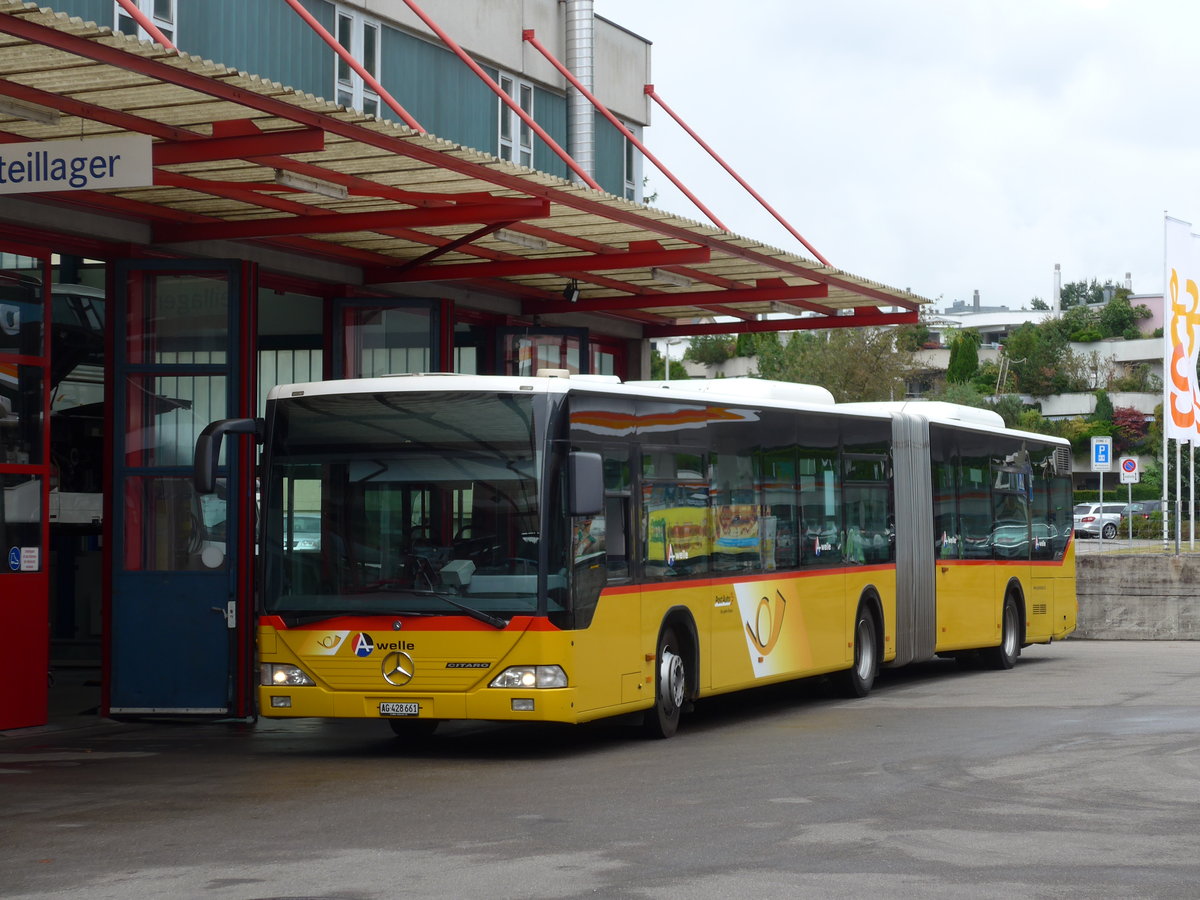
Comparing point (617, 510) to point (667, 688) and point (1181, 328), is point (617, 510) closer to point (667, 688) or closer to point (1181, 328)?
point (667, 688)

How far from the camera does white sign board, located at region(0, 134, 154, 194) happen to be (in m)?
11.7

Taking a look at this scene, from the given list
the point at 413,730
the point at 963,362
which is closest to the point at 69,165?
the point at 413,730

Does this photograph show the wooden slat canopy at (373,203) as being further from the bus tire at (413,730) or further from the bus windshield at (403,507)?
the bus tire at (413,730)

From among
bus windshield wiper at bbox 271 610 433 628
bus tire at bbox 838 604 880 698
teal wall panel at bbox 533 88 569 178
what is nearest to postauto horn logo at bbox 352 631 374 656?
bus windshield wiper at bbox 271 610 433 628

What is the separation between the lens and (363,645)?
13180mm

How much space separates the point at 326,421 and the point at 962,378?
9001 centimetres

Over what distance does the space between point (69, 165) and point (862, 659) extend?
968 centimetres

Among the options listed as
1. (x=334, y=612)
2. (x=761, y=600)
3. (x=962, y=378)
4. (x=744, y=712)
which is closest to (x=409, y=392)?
(x=334, y=612)

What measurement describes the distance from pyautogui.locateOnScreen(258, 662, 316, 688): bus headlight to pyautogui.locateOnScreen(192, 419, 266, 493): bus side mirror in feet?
4.50

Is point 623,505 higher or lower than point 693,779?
higher

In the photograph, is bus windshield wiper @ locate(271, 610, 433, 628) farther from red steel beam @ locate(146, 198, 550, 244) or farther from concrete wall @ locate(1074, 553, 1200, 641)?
concrete wall @ locate(1074, 553, 1200, 641)

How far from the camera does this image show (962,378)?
10100 centimetres

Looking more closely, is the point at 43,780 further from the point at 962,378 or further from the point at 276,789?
the point at 962,378

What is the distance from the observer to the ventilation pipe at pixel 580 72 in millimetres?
23578
